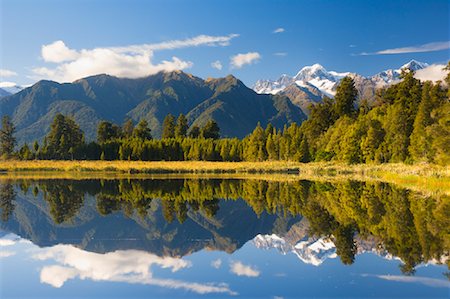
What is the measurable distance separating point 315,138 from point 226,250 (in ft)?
318

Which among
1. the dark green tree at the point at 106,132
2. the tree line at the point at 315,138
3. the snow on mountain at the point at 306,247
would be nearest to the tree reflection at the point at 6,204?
the snow on mountain at the point at 306,247

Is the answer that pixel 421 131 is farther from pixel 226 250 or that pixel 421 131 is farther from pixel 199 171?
pixel 226 250

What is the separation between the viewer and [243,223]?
21422 millimetres

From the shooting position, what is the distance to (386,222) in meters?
20.1

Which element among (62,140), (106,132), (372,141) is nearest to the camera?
(372,141)

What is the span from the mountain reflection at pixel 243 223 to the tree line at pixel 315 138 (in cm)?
3881

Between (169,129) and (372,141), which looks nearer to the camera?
(372,141)

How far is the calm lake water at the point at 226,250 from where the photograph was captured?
1108 cm

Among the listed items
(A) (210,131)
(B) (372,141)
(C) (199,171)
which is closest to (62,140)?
(A) (210,131)

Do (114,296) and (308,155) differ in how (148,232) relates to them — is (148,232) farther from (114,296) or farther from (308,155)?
(308,155)

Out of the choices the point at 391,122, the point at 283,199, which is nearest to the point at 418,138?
the point at 391,122

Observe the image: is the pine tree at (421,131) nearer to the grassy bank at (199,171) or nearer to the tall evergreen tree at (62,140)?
the grassy bank at (199,171)

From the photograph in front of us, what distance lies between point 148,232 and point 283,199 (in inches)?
551

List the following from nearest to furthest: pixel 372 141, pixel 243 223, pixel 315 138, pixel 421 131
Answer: pixel 243 223, pixel 421 131, pixel 372 141, pixel 315 138
